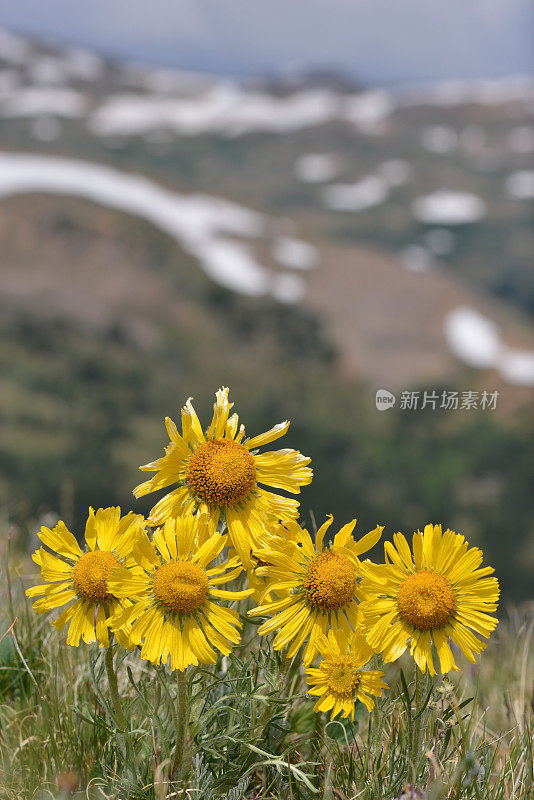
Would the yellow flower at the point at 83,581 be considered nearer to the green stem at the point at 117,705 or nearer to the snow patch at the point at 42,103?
the green stem at the point at 117,705

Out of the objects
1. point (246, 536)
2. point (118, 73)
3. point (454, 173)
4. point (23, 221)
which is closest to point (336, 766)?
point (246, 536)

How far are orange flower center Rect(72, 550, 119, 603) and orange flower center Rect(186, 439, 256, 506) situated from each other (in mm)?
265

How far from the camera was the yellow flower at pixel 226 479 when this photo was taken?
1.49 meters

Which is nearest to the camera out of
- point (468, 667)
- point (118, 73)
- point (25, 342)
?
point (468, 667)

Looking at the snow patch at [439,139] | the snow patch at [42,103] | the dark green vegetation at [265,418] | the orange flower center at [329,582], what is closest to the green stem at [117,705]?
the orange flower center at [329,582]

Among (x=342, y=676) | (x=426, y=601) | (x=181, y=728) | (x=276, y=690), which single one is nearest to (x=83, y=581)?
(x=181, y=728)

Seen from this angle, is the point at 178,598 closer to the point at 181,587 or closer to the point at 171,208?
the point at 181,587

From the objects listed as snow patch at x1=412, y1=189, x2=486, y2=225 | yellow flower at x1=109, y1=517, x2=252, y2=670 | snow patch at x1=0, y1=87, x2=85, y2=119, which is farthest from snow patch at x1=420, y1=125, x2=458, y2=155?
yellow flower at x1=109, y1=517, x2=252, y2=670

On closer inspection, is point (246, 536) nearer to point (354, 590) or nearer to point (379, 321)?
point (354, 590)

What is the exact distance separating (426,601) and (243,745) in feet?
2.01

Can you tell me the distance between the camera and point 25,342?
167ft

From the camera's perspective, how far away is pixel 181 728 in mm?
1522

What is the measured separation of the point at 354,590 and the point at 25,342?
52.9 metres

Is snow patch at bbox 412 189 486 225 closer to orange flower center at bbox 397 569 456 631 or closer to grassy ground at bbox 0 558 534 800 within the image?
grassy ground at bbox 0 558 534 800
